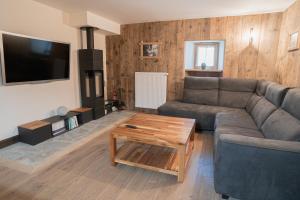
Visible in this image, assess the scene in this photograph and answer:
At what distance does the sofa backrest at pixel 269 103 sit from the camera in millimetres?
2336

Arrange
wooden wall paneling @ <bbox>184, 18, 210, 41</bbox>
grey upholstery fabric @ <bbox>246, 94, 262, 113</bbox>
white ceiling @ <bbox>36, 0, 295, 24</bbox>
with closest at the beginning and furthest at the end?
white ceiling @ <bbox>36, 0, 295, 24</bbox> → grey upholstery fabric @ <bbox>246, 94, 262, 113</bbox> → wooden wall paneling @ <bbox>184, 18, 210, 41</bbox>

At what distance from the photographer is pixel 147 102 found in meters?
4.57

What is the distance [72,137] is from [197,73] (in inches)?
139

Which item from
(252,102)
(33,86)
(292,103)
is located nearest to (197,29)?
(252,102)

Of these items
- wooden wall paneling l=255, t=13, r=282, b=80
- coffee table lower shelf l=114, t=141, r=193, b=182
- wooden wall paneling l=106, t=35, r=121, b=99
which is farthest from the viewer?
wooden wall paneling l=106, t=35, r=121, b=99

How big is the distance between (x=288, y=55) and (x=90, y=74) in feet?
12.0

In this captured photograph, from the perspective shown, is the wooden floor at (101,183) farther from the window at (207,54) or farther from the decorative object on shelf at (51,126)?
the window at (207,54)

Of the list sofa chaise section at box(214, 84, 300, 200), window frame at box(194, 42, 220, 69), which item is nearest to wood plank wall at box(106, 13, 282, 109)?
window frame at box(194, 42, 220, 69)

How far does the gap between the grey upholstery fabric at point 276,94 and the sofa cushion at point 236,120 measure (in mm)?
399

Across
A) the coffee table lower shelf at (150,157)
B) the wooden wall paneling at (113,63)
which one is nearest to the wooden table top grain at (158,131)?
the coffee table lower shelf at (150,157)

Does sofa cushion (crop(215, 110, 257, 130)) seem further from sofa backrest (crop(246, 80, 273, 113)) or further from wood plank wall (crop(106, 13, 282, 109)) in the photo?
wood plank wall (crop(106, 13, 282, 109))

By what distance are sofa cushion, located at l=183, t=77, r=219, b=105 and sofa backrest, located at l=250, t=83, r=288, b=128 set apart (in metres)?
1.02

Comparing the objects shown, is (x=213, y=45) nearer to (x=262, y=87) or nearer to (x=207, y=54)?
(x=207, y=54)

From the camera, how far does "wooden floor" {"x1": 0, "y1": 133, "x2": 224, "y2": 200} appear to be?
176 cm
